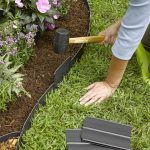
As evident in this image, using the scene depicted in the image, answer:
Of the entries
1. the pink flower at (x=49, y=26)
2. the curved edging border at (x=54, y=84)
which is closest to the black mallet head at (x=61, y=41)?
the curved edging border at (x=54, y=84)

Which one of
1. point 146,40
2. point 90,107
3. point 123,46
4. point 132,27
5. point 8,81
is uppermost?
point 132,27

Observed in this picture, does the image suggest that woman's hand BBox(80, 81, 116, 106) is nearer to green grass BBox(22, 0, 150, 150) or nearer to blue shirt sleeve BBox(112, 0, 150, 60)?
green grass BBox(22, 0, 150, 150)

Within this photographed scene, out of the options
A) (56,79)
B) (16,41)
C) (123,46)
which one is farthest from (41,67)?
(123,46)

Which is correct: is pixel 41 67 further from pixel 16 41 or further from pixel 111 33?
pixel 111 33

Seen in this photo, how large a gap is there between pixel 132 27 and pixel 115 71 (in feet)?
1.41

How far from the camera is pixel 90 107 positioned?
3.34 meters

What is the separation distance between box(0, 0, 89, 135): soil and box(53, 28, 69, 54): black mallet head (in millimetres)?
77

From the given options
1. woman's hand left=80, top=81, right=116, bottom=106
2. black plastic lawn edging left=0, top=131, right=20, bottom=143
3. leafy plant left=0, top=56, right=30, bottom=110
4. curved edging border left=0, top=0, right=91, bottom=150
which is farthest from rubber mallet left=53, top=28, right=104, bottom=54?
black plastic lawn edging left=0, top=131, right=20, bottom=143

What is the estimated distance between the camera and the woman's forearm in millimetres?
3299

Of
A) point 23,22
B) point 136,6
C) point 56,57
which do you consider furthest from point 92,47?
point 136,6

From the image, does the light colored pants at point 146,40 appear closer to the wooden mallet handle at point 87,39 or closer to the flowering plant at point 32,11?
the wooden mallet handle at point 87,39

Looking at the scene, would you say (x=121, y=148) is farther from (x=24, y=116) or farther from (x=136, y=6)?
(x=136, y=6)

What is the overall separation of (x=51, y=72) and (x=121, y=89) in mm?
572

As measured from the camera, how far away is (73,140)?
9.93 ft
